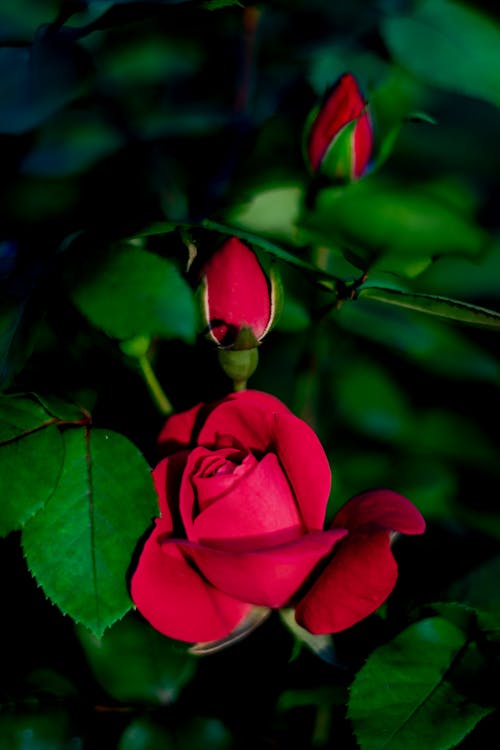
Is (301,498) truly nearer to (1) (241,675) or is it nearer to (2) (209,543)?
(2) (209,543)

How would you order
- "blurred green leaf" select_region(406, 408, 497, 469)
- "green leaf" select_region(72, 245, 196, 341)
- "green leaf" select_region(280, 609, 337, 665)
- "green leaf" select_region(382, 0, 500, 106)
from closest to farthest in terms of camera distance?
"green leaf" select_region(72, 245, 196, 341) < "green leaf" select_region(280, 609, 337, 665) < "green leaf" select_region(382, 0, 500, 106) < "blurred green leaf" select_region(406, 408, 497, 469)

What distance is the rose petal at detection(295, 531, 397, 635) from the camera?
0.43 metres

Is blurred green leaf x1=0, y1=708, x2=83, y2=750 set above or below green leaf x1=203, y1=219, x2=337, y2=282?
below

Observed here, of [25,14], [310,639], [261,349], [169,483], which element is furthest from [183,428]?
[25,14]

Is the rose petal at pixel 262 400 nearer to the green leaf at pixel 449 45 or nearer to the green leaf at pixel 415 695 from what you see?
the green leaf at pixel 415 695

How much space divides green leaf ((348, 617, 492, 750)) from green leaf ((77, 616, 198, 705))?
17cm

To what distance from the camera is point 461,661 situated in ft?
1.59

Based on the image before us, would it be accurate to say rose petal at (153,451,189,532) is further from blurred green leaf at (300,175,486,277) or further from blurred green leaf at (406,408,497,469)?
blurred green leaf at (406,408,497,469)

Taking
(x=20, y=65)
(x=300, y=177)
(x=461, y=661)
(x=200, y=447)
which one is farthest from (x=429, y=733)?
(x=20, y=65)

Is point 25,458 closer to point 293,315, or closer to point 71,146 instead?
point 293,315

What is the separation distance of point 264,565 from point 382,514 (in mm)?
70

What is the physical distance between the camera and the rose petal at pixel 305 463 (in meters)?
0.45

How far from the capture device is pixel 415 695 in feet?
1.52

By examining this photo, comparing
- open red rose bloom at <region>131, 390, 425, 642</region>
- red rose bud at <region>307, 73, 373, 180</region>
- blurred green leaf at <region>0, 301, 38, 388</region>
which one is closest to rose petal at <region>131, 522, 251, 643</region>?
open red rose bloom at <region>131, 390, 425, 642</region>
